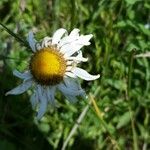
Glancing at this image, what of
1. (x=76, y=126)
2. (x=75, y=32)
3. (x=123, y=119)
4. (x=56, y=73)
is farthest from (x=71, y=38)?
(x=123, y=119)

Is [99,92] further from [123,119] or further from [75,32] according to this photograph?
[75,32]

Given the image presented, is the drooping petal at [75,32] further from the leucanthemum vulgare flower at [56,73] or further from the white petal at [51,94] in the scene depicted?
the white petal at [51,94]

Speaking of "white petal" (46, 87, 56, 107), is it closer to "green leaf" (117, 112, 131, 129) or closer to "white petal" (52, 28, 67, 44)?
"white petal" (52, 28, 67, 44)

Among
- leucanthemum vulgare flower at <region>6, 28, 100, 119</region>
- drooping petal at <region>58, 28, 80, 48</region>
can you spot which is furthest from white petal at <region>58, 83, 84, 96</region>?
drooping petal at <region>58, 28, 80, 48</region>

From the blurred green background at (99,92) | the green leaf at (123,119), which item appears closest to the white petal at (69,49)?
the blurred green background at (99,92)

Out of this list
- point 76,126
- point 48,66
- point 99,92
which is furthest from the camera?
point 99,92

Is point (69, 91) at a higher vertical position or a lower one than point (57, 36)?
lower

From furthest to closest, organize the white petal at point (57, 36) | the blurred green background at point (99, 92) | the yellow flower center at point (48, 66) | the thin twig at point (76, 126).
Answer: the blurred green background at point (99, 92) < the thin twig at point (76, 126) < the white petal at point (57, 36) < the yellow flower center at point (48, 66)
